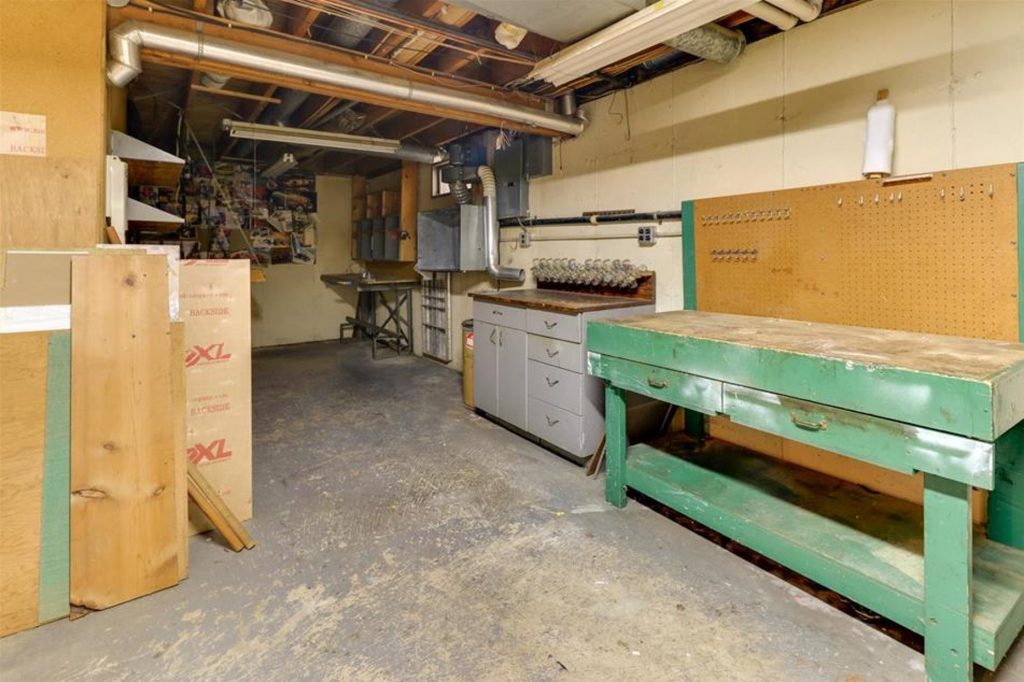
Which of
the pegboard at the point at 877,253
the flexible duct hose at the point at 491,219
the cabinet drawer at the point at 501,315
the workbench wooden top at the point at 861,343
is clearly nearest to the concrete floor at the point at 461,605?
the workbench wooden top at the point at 861,343

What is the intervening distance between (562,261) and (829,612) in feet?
8.72

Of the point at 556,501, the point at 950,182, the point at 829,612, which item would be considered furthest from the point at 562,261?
the point at 829,612

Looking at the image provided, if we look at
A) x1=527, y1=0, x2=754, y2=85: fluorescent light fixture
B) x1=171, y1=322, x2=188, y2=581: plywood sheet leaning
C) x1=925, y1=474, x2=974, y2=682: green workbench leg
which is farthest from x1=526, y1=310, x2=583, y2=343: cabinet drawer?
x1=171, y1=322, x2=188, y2=581: plywood sheet leaning

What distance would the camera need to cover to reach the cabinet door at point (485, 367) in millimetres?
3699

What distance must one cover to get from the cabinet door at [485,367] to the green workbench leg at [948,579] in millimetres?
2634

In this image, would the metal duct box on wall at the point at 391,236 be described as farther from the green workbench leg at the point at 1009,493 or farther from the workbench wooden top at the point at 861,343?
the green workbench leg at the point at 1009,493

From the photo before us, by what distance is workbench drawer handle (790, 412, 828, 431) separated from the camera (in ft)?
5.14

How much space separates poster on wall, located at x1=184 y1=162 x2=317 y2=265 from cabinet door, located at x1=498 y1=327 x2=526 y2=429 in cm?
396

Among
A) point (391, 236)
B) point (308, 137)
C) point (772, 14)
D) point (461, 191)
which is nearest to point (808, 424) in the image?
point (772, 14)

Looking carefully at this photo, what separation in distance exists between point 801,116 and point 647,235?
101cm

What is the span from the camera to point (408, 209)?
595 centimetres

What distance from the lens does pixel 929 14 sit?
2.02m

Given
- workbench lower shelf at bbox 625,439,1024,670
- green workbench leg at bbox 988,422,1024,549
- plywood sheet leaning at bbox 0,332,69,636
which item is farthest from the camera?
green workbench leg at bbox 988,422,1024,549

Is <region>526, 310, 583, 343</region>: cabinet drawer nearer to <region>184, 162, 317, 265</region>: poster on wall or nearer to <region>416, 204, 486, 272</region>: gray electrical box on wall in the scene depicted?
<region>416, 204, 486, 272</region>: gray electrical box on wall
